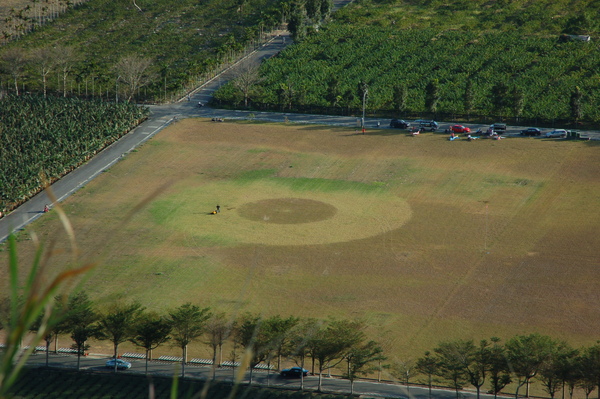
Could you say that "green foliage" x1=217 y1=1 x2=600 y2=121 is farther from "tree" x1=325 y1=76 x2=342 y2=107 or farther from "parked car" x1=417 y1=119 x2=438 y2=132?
"parked car" x1=417 y1=119 x2=438 y2=132

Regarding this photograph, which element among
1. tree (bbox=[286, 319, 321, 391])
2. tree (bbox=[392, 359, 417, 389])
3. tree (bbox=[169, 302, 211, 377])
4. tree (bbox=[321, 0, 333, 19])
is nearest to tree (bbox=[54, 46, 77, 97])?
tree (bbox=[321, 0, 333, 19])

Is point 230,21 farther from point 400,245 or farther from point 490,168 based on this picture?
point 400,245

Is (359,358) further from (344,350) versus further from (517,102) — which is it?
(517,102)

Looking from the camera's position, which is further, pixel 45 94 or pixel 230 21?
pixel 230 21

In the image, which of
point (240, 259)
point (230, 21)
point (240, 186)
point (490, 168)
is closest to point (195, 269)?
point (240, 259)

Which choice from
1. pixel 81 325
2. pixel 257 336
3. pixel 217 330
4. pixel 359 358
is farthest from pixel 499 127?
pixel 81 325

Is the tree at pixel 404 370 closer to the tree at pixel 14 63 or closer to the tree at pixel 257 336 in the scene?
the tree at pixel 257 336
